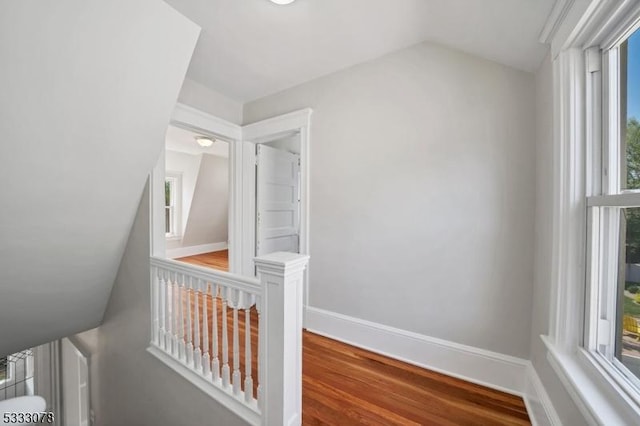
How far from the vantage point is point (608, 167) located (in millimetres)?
987

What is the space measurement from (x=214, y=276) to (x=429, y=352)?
5.47ft

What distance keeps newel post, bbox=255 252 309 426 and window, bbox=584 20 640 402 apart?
48.0 inches

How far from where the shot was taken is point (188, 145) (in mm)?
4973

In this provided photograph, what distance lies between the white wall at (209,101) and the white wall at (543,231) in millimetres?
2711

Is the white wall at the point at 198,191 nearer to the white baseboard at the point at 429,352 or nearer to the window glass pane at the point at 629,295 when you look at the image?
Result: the white baseboard at the point at 429,352

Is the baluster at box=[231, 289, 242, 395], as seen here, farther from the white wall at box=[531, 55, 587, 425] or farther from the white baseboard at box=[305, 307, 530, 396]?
the white wall at box=[531, 55, 587, 425]

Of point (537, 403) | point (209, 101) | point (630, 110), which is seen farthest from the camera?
point (209, 101)

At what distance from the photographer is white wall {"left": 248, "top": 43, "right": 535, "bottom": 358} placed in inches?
62.6

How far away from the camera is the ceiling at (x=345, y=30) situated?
131 cm

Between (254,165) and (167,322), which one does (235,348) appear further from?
(254,165)

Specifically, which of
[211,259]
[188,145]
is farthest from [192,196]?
[211,259]

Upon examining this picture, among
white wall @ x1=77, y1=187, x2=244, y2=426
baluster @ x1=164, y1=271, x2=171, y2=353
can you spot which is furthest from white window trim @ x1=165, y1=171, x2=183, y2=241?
baluster @ x1=164, y1=271, x2=171, y2=353

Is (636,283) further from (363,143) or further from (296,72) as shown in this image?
(296,72)

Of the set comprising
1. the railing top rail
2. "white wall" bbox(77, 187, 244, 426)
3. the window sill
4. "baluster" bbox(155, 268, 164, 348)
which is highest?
the railing top rail
